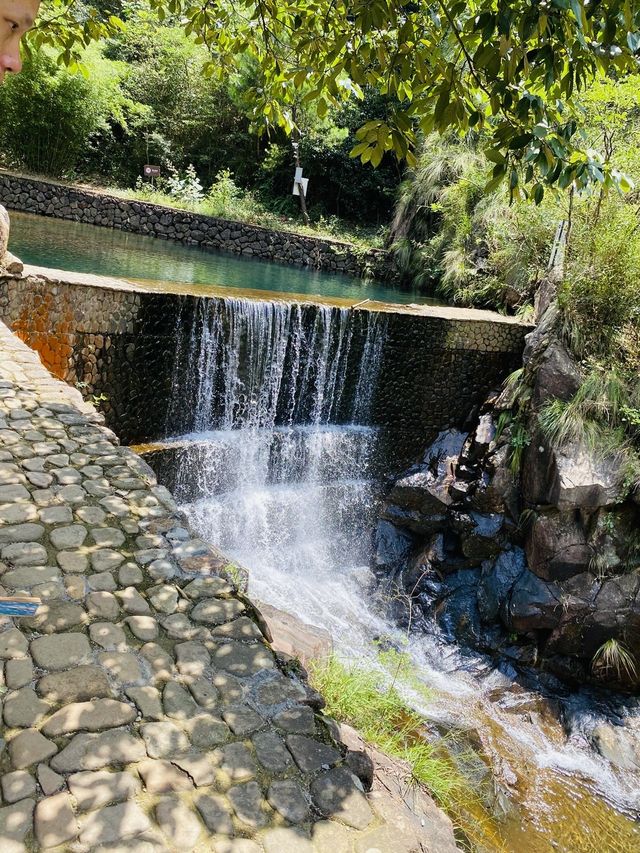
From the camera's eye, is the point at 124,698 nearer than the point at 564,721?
Yes

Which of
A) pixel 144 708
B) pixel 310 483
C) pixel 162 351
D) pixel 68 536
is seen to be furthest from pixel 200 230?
pixel 144 708

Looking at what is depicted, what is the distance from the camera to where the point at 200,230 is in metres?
13.9

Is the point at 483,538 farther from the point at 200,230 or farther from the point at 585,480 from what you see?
the point at 200,230

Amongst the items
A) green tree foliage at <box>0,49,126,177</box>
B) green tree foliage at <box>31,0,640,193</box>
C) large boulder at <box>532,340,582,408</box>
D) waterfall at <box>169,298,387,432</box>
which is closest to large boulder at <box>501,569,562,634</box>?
large boulder at <box>532,340,582,408</box>

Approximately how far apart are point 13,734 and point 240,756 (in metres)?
0.62

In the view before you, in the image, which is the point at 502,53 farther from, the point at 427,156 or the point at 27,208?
the point at 27,208

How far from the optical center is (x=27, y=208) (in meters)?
13.4

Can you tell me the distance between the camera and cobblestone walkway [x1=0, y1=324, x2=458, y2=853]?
4.95 feet

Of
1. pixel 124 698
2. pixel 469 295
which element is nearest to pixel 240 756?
pixel 124 698

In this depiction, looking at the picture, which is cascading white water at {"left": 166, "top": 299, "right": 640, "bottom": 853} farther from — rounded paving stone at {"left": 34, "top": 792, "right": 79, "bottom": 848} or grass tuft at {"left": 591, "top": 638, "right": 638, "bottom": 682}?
rounded paving stone at {"left": 34, "top": 792, "right": 79, "bottom": 848}

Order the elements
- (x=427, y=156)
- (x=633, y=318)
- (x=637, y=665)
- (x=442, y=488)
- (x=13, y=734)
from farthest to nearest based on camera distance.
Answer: (x=427, y=156), (x=442, y=488), (x=633, y=318), (x=637, y=665), (x=13, y=734)

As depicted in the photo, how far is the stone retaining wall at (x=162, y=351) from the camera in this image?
5340mm

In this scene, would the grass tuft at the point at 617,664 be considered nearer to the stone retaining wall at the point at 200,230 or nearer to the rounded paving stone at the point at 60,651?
the rounded paving stone at the point at 60,651

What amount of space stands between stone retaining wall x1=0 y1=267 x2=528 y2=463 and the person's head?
461cm
